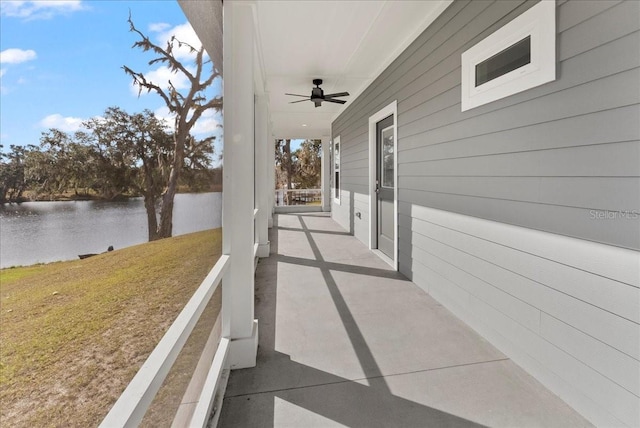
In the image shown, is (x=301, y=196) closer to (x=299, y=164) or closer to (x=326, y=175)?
(x=326, y=175)

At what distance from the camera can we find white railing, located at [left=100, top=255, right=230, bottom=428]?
72 centimetres

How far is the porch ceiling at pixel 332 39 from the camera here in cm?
307

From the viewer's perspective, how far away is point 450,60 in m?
2.87

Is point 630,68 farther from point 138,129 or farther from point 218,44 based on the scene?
point 218,44

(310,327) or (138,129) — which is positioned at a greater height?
(138,129)

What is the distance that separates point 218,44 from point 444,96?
2.09 meters

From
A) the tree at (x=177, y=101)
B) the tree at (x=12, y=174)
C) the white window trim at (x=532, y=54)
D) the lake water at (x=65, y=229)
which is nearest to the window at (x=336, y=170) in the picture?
the white window trim at (x=532, y=54)

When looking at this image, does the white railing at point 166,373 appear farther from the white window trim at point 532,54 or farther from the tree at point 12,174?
the white window trim at point 532,54

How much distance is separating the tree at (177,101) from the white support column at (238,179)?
0.20 metres

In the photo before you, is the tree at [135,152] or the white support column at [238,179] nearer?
the tree at [135,152]

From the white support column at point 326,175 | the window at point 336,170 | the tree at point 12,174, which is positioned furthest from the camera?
the white support column at point 326,175

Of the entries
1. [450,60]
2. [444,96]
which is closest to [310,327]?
[444,96]

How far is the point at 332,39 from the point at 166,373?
3.89 metres

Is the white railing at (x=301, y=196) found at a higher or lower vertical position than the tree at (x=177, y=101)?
lower
